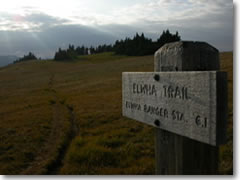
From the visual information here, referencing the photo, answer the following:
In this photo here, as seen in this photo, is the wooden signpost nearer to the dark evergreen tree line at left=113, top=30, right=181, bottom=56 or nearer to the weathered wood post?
the weathered wood post

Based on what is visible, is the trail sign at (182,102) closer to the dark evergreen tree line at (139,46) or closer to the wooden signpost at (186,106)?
the wooden signpost at (186,106)

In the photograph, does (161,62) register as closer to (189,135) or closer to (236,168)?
(189,135)

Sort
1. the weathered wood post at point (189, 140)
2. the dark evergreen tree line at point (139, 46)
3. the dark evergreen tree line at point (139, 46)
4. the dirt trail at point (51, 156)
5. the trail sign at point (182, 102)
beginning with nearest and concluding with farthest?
the trail sign at point (182, 102) → the weathered wood post at point (189, 140) → the dirt trail at point (51, 156) → the dark evergreen tree line at point (139, 46) → the dark evergreen tree line at point (139, 46)

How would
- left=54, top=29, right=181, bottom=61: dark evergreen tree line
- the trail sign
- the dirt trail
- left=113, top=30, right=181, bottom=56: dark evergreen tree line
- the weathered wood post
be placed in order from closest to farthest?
the trail sign → the weathered wood post → the dirt trail → left=54, top=29, right=181, bottom=61: dark evergreen tree line → left=113, top=30, right=181, bottom=56: dark evergreen tree line

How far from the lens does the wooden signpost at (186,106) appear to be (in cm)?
167

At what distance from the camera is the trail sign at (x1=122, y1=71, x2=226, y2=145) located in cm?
167

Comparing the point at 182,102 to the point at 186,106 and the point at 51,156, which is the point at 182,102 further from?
the point at 51,156

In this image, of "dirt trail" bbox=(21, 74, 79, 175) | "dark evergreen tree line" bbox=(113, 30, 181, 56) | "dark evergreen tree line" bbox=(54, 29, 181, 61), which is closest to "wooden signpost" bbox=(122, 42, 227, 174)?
"dirt trail" bbox=(21, 74, 79, 175)

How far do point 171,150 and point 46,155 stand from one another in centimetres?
498

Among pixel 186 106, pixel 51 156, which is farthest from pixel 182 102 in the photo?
pixel 51 156

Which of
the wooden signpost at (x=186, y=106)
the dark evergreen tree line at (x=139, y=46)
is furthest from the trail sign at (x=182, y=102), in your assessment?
the dark evergreen tree line at (x=139, y=46)

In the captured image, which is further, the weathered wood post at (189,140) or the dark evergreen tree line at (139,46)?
the dark evergreen tree line at (139,46)

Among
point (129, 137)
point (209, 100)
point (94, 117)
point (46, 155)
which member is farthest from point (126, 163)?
point (94, 117)

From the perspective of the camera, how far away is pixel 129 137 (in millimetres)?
6742
